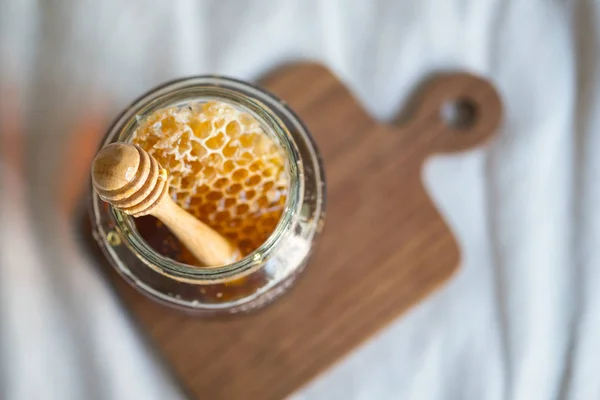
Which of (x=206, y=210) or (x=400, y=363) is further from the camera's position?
(x=400, y=363)

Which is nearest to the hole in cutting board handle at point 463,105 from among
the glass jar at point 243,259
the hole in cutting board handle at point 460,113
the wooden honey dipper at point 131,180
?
the hole in cutting board handle at point 460,113

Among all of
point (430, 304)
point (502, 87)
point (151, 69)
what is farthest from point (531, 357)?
point (151, 69)

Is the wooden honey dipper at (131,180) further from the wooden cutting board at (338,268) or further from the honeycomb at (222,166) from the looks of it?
the wooden cutting board at (338,268)

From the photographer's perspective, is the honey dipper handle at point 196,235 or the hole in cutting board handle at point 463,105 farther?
the hole in cutting board handle at point 463,105

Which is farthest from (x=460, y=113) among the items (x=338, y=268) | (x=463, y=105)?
(x=338, y=268)

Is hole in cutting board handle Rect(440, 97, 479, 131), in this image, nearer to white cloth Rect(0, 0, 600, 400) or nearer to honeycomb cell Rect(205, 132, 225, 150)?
white cloth Rect(0, 0, 600, 400)

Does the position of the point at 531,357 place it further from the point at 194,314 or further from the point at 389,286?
the point at 194,314
